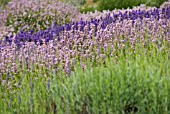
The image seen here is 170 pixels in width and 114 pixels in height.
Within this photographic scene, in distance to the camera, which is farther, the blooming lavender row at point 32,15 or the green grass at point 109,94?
the blooming lavender row at point 32,15

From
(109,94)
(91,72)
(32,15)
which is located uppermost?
(32,15)

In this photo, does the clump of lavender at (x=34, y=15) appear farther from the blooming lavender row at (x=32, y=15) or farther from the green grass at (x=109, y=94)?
the green grass at (x=109, y=94)

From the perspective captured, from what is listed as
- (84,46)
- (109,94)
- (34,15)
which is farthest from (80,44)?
(34,15)

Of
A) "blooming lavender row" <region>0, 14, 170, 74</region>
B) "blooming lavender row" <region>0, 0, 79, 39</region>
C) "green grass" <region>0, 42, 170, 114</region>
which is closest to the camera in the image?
"green grass" <region>0, 42, 170, 114</region>

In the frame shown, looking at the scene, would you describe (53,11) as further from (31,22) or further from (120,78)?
(120,78)

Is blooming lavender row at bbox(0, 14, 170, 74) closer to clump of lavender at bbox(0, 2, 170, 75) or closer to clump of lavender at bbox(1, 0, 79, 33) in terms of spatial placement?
clump of lavender at bbox(0, 2, 170, 75)

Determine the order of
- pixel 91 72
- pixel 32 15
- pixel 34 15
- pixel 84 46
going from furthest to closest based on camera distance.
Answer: pixel 32 15 → pixel 34 15 → pixel 84 46 → pixel 91 72

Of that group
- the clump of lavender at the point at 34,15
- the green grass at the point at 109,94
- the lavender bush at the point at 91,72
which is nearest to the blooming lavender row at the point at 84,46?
the lavender bush at the point at 91,72

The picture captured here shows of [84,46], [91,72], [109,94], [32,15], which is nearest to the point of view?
[109,94]

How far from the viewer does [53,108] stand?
4.14 metres

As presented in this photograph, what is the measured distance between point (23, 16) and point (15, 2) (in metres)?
0.66

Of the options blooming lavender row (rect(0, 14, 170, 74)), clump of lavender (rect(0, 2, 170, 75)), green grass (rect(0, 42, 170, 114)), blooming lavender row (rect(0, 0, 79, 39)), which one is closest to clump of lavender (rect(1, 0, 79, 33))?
blooming lavender row (rect(0, 0, 79, 39))

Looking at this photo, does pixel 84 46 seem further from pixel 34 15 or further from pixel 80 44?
pixel 34 15

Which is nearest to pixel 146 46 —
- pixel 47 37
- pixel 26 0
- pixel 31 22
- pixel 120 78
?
pixel 47 37
